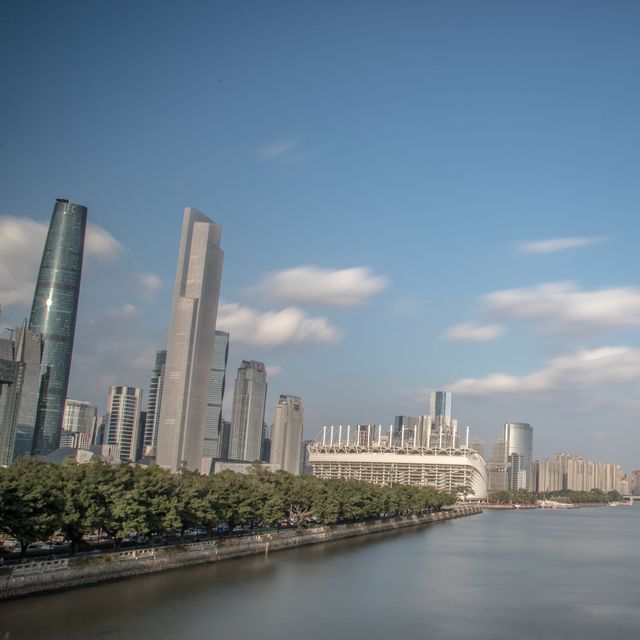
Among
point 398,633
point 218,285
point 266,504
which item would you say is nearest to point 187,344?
point 218,285

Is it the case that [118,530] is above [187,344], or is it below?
below

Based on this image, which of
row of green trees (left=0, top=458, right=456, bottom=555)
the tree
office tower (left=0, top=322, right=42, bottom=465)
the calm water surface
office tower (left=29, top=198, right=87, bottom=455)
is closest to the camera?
the calm water surface

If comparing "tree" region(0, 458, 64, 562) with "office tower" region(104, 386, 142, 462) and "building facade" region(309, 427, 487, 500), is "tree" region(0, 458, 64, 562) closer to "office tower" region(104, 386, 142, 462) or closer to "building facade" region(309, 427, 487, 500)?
"building facade" region(309, 427, 487, 500)

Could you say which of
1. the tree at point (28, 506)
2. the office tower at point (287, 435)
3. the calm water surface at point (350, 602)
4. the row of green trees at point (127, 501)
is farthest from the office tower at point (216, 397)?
the tree at point (28, 506)

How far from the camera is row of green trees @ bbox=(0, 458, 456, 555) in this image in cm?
2602

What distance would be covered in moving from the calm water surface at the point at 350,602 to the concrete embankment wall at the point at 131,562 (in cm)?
53

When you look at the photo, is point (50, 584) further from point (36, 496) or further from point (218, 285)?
point (218, 285)

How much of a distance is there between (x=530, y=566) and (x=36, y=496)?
27.4 meters

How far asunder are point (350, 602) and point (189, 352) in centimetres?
10855

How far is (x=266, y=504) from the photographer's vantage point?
42344 millimetres

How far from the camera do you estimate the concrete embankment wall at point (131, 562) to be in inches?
974

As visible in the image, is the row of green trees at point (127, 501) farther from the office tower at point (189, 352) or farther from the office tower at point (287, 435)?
the office tower at point (287, 435)

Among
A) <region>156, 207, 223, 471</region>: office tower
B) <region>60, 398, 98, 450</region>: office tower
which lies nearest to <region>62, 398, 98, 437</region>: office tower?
<region>60, 398, 98, 450</region>: office tower

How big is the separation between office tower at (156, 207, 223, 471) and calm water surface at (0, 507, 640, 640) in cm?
9406
